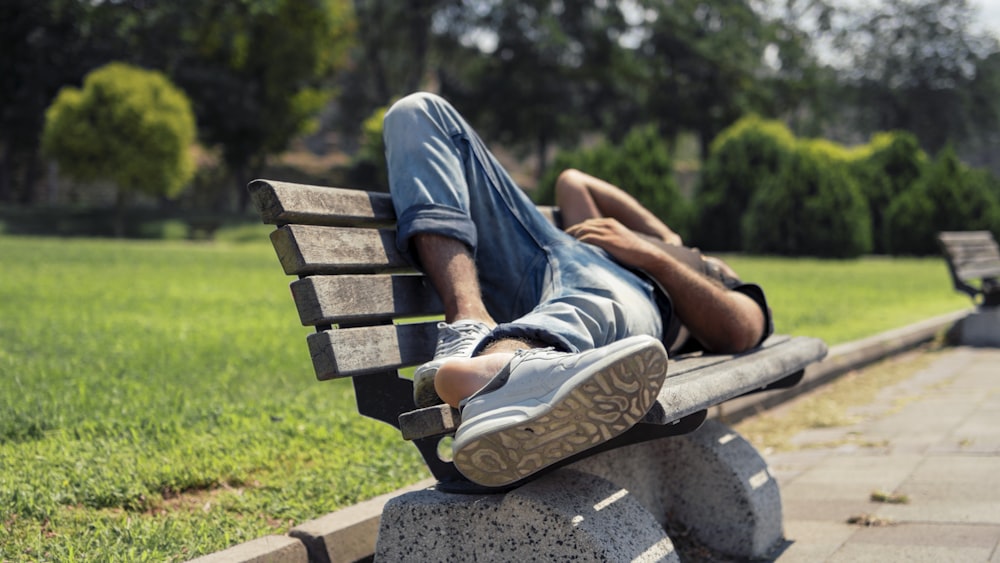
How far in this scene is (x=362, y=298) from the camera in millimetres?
2566

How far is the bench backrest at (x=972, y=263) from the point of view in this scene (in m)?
8.03

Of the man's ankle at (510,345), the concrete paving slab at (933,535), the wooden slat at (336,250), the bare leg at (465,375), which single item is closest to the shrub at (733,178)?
the concrete paving slab at (933,535)

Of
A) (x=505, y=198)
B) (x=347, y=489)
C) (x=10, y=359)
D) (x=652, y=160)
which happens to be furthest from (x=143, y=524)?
(x=652, y=160)

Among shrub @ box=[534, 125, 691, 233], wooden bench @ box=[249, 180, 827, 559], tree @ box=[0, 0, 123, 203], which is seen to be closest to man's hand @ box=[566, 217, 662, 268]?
wooden bench @ box=[249, 180, 827, 559]

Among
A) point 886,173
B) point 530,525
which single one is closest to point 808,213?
point 886,173

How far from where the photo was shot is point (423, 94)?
283 cm

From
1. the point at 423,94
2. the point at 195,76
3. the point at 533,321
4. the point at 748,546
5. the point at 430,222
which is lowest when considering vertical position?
the point at 748,546

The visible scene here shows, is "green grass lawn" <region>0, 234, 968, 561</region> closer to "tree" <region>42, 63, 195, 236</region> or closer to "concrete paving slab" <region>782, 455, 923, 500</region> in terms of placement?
"concrete paving slab" <region>782, 455, 923, 500</region>

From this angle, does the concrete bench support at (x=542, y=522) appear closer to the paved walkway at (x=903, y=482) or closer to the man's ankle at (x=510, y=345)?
the man's ankle at (x=510, y=345)

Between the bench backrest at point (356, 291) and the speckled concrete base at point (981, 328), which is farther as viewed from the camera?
the speckled concrete base at point (981, 328)

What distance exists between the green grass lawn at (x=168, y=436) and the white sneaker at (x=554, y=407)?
3.42ft

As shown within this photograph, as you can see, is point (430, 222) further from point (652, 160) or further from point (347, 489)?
point (652, 160)

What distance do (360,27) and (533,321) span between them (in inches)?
1913

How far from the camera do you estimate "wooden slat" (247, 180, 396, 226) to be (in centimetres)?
245
